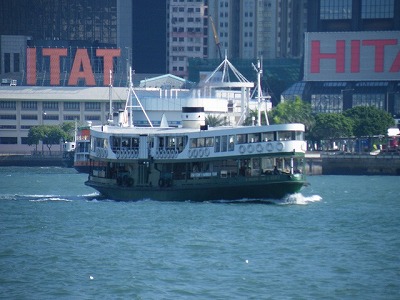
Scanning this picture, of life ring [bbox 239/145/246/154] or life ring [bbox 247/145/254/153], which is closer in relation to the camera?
life ring [bbox 247/145/254/153]

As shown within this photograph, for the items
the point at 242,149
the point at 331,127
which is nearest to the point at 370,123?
the point at 331,127

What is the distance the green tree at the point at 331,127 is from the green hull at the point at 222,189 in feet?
276

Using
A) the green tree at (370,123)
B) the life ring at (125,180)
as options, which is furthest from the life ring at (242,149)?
the green tree at (370,123)

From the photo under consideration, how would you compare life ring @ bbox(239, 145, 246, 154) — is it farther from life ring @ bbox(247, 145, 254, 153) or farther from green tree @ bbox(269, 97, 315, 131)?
green tree @ bbox(269, 97, 315, 131)

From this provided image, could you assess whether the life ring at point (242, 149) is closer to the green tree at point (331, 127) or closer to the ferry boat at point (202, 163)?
the ferry boat at point (202, 163)

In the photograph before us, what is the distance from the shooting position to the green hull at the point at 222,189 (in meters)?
86.0

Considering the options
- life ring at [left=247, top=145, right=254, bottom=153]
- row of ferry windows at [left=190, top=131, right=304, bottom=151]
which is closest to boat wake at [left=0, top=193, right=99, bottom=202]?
row of ferry windows at [left=190, top=131, right=304, bottom=151]

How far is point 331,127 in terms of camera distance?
568ft

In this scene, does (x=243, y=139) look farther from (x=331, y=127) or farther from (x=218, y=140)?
(x=331, y=127)

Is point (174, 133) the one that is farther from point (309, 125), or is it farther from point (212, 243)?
point (309, 125)

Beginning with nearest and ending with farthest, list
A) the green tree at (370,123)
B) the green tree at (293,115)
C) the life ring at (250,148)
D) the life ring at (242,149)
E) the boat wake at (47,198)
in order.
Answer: the life ring at (250,148) → the life ring at (242,149) → the boat wake at (47,198) → the green tree at (293,115) → the green tree at (370,123)

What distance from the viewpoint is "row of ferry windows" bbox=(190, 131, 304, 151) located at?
3378 inches

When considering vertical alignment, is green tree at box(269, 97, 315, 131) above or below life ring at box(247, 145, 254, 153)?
above

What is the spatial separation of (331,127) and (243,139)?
87.1m
